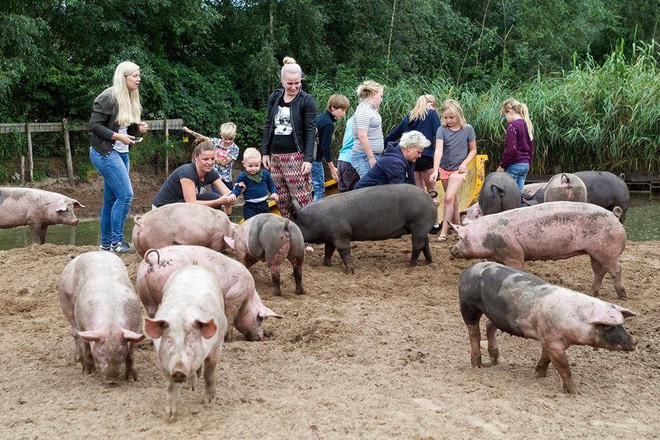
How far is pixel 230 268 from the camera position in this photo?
255 inches

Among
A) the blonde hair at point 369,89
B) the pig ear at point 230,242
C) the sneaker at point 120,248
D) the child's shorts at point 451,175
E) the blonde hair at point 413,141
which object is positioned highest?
the blonde hair at point 369,89

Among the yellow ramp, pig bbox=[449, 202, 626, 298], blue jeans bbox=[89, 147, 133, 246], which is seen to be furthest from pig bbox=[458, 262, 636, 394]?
the yellow ramp

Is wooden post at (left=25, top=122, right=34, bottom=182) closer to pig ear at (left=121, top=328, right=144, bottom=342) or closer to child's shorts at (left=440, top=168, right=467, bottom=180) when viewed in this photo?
child's shorts at (left=440, top=168, right=467, bottom=180)

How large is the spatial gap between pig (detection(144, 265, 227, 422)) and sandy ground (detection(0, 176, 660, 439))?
0.62ft

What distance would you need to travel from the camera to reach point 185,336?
492 cm

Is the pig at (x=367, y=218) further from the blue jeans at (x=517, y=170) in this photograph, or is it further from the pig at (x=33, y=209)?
the pig at (x=33, y=209)

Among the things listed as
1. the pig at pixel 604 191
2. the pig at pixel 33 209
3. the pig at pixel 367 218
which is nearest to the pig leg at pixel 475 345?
the pig at pixel 367 218

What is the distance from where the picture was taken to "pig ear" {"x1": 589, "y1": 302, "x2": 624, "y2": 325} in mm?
5367

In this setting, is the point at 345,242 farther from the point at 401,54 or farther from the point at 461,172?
the point at 401,54

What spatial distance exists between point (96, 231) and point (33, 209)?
357cm

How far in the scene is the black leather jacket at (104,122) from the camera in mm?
9000

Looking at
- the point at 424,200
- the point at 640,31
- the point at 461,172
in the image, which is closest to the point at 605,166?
the point at 461,172

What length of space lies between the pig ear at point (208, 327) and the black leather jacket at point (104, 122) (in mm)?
4469

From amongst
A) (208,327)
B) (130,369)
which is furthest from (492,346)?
(130,369)
